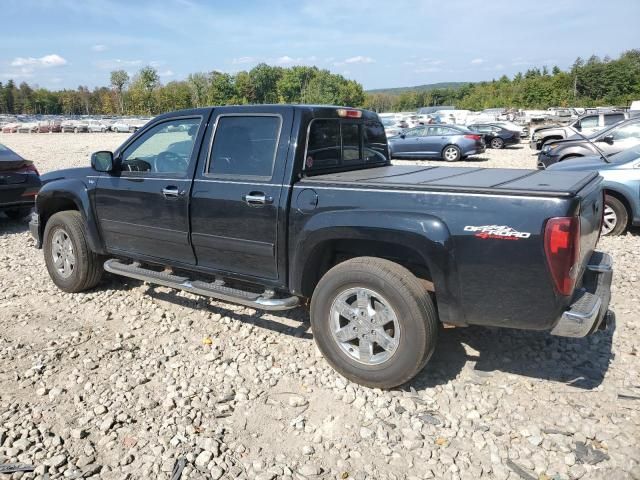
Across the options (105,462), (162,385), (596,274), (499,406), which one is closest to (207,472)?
(105,462)

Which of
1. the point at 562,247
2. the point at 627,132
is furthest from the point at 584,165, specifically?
the point at 562,247

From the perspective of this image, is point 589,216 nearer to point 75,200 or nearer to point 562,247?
point 562,247

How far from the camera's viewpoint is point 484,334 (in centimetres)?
441

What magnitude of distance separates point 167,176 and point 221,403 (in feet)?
6.87

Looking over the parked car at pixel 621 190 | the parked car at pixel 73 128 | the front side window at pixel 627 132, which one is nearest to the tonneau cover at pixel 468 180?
the parked car at pixel 621 190

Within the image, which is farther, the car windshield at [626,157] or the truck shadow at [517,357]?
the car windshield at [626,157]

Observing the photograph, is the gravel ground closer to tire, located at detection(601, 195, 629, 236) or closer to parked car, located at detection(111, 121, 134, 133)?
tire, located at detection(601, 195, 629, 236)

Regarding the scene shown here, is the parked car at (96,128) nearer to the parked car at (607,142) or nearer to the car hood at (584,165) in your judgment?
the parked car at (607,142)

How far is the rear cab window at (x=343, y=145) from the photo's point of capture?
4.10m

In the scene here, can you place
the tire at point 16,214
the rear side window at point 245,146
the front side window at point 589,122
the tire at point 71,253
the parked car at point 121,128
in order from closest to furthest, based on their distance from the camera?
the rear side window at point 245,146, the tire at point 71,253, the tire at point 16,214, the front side window at point 589,122, the parked car at point 121,128

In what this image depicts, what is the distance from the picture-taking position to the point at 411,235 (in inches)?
127

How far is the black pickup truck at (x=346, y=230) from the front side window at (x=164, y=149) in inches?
0.6

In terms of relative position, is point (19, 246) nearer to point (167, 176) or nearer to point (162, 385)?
point (167, 176)

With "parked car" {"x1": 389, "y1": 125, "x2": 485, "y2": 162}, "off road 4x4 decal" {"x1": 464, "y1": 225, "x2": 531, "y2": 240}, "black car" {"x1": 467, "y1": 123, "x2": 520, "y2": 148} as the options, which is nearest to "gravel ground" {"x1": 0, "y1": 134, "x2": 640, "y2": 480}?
"off road 4x4 decal" {"x1": 464, "y1": 225, "x2": 531, "y2": 240}
